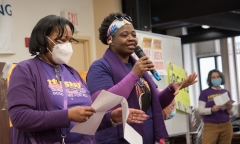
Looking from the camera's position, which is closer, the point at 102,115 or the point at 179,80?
the point at 102,115

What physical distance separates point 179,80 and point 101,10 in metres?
1.96

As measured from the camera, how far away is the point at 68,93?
6.42ft

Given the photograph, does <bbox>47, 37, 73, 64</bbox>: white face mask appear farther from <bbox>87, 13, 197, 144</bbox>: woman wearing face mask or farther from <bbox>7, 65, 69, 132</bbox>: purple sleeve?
<bbox>87, 13, 197, 144</bbox>: woman wearing face mask

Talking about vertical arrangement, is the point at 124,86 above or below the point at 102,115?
above

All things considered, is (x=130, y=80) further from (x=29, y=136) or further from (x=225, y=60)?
(x=225, y=60)

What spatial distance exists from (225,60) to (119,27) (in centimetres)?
1107

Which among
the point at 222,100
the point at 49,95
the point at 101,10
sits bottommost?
the point at 222,100

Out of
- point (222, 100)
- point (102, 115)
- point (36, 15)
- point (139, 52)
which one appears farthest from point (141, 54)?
point (222, 100)

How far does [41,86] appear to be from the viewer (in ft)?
6.16

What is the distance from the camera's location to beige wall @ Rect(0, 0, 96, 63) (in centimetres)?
533

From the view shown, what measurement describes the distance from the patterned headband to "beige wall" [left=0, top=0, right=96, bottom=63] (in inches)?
109

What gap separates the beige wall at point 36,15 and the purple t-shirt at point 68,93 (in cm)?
321

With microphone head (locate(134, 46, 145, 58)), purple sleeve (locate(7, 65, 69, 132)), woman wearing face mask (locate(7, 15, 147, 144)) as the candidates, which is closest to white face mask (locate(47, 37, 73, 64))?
woman wearing face mask (locate(7, 15, 147, 144))

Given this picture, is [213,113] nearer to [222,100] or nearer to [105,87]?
[222,100]
